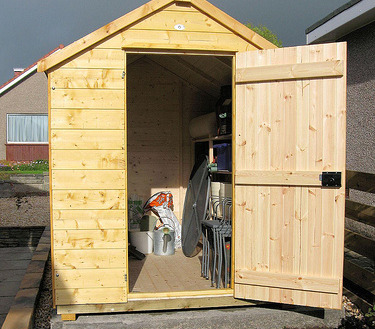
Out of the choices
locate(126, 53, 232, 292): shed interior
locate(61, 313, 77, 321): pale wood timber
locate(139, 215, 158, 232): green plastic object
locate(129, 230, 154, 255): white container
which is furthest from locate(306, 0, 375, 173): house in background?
locate(61, 313, 77, 321): pale wood timber

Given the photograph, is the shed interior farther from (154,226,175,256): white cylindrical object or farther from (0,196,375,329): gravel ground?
(0,196,375,329): gravel ground

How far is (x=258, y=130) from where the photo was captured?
11.6 feet

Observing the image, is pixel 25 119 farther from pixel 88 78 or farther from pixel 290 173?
pixel 290 173

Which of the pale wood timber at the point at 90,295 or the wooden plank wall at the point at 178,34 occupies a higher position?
the wooden plank wall at the point at 178,34

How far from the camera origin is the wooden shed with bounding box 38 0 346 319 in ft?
11.3

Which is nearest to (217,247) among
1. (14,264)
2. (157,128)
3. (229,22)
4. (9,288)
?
(229,22)

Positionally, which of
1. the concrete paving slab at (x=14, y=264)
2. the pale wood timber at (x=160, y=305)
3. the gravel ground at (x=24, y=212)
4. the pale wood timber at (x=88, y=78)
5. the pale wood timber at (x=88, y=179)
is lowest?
the concrete paving slab at (x=14, y=264)

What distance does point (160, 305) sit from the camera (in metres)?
3.67

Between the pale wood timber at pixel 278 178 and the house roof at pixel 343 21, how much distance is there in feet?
9.41

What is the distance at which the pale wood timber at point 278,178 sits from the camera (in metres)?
3.44

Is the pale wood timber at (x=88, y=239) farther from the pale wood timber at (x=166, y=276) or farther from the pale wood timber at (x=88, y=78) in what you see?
the pale wood timber at (x=88, y=78)

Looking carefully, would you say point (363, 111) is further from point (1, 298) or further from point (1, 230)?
point (1, 230)

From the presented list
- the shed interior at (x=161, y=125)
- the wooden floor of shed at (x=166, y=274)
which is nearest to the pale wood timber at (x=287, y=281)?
the wooden floor of shed at (x=166, y=274)

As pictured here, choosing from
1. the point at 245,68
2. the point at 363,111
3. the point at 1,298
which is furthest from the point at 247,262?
the point at 363,111
